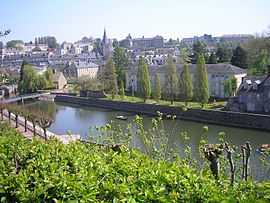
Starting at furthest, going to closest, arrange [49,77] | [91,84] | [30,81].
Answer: [49,77], [30,81], [91,84]

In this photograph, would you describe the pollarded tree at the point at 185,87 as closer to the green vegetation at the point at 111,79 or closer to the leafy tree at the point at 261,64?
the leafy tree at the point at 261,64

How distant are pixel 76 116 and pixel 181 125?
11.2m

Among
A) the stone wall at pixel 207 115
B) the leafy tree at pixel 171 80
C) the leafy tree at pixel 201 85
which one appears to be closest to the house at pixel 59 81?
the stone wall at pixel 207 115

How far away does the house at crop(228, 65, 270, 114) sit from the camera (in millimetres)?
23656

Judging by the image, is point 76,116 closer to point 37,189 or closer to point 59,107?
point 59,107

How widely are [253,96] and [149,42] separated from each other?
117009mm

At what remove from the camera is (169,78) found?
103 ft

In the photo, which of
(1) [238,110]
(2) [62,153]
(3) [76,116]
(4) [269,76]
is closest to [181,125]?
(1) [238,110]

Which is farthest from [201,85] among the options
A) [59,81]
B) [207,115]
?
[59,81]

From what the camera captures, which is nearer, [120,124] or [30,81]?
[120,124]

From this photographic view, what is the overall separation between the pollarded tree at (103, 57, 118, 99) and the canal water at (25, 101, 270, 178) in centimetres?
291

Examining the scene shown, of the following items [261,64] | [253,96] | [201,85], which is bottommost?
[253,96]

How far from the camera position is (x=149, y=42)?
455 ft

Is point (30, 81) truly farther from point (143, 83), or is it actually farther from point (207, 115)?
point (207, 115)
